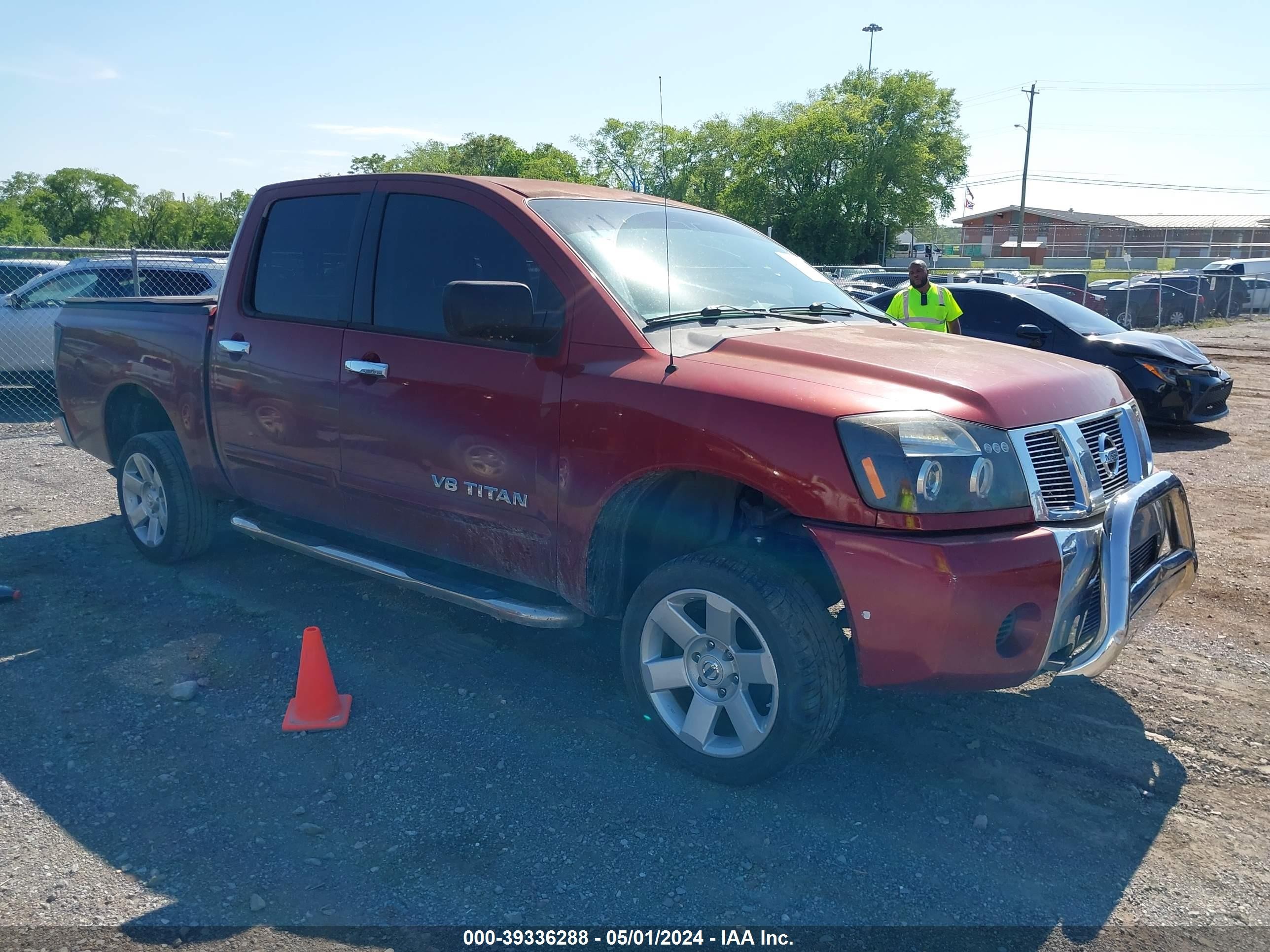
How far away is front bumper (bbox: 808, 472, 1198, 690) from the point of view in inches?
121

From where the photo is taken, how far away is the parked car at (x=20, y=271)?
13.3 m

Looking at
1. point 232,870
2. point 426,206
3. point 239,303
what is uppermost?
point 426,206

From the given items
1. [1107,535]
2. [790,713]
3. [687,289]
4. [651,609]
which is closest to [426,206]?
[687,289]

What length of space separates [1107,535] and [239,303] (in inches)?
165

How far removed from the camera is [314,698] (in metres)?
4.08

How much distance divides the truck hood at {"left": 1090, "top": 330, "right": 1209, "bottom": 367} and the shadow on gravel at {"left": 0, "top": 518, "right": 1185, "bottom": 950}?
24.5 ft

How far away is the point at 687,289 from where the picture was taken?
4188 mm

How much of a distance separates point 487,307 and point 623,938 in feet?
6.92

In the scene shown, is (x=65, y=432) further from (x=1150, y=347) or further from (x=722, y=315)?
(x=1150, y=347)

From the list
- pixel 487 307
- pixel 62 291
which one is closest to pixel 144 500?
pixel 487 307

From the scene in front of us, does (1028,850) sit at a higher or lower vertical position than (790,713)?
lower

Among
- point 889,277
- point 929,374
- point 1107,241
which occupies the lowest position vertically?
point 929,374

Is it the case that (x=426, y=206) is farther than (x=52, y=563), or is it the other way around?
(x=52, y=563)

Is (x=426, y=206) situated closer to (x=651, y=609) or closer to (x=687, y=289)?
(x=687, y=289)
